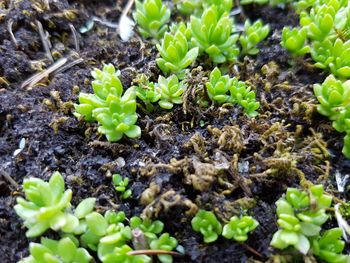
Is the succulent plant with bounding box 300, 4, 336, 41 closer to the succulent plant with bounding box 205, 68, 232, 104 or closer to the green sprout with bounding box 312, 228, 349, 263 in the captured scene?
the succulent plant with bounding box 205, 68, 232, 104

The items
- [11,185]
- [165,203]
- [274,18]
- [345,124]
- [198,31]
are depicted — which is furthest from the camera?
[274,18]

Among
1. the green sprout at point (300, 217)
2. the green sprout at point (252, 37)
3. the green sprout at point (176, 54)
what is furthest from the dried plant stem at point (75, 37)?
the green sprout at point (300, 217)

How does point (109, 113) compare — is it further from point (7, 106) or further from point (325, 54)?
point (325, 54)

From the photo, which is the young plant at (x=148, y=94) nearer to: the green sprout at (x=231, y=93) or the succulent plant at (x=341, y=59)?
the green sprout at (x=231, y=93)

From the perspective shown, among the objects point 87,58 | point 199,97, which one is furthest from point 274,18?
point 87,58

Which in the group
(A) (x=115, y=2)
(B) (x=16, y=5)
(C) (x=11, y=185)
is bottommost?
(C) (x=11, y=185)

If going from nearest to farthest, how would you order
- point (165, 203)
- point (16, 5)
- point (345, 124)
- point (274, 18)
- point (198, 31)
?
point (165, 203) < point (345, 124) < point (198, 31) < point (16, 5) < point (274, 18)
